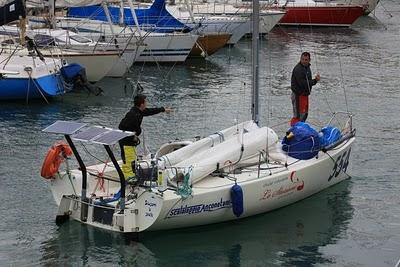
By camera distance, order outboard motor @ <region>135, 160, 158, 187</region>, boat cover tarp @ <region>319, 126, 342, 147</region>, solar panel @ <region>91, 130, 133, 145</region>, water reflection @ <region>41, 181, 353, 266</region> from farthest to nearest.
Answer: boat cover tarp @ <region>319, 126, 342, 147</region>
outboard motor @ <region>135, 160, 158, 187</region>
water reflection @ <region>41, 181, 353, 266</region>
solar panel @ <region>91, 130, 133, 145</region>

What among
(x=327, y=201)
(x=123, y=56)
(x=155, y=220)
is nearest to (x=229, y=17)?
(x=123, y=56)

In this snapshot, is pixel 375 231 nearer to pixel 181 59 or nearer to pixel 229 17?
pixel 181 59

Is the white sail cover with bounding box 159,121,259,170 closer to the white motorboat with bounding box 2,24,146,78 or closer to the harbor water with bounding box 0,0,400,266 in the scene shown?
the harbor water with bounding box 0,0,400,266

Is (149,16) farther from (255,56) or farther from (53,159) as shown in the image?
(53,159)

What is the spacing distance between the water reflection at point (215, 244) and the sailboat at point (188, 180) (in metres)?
0.20

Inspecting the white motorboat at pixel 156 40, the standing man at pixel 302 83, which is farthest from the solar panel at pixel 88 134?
the white motorboat at pixel 156 40

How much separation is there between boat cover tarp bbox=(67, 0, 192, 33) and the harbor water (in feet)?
5.40

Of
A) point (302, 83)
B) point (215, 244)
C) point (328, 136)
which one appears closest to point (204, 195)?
point (215, 244)

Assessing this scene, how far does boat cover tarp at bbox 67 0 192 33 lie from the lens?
33844 mm

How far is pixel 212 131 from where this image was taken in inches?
845

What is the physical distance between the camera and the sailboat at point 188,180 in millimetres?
13117

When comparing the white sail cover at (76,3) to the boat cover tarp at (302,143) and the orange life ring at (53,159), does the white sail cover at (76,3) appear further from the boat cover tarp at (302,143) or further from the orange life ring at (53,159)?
the orange life ring at (53,159)

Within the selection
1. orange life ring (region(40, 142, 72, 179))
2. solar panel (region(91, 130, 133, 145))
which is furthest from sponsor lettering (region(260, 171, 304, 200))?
orange life ring (region(40, 142, 72, 179))

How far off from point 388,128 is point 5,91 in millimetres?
10921
